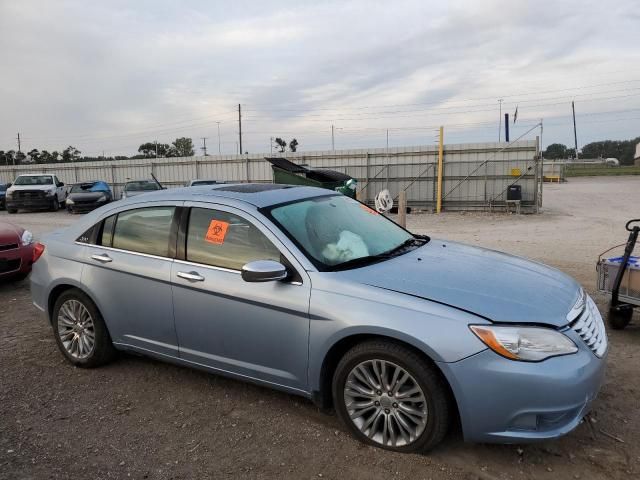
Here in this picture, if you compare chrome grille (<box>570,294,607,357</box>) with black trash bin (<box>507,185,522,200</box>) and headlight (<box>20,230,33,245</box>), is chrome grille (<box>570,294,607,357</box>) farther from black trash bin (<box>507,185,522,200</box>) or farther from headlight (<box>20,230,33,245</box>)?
black trash bin (<box>507,185,522,200</box>)

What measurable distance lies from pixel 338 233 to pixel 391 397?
1.23 meters

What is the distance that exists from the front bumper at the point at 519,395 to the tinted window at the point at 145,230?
2229 millimetres

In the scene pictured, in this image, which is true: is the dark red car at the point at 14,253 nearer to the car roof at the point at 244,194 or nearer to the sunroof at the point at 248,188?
the car roof at the point at 244,194

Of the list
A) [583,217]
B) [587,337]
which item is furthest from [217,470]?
[583,217]

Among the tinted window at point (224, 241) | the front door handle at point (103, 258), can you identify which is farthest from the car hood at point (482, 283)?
the front door handle at point (103, 258)

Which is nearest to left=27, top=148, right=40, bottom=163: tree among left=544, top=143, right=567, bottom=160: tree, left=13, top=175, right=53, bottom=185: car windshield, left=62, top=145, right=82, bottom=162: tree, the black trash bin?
left=62, top=145, right=82, bottom=162: tree

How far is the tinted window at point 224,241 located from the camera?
3309 millimetres

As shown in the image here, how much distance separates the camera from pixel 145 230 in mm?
3871

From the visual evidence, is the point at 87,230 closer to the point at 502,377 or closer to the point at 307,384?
the point at 307,384

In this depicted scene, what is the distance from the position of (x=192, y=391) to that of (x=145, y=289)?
0.84 meters

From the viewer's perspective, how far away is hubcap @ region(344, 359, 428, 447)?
2787 millimetres

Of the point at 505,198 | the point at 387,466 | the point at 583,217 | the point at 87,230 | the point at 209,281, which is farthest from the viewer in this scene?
the point at 505,198

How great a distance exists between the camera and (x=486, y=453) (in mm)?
2863

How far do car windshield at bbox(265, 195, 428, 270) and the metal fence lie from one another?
16.4 m
